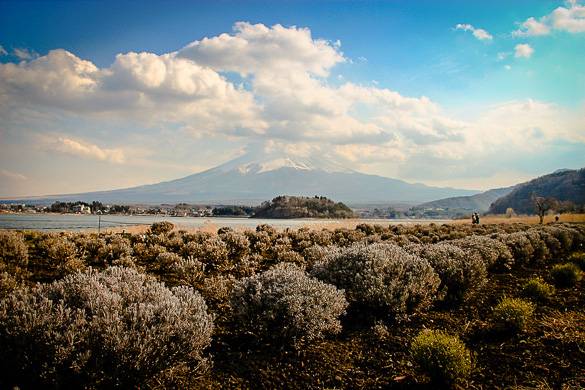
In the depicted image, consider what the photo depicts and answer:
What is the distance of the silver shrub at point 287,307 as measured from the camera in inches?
227

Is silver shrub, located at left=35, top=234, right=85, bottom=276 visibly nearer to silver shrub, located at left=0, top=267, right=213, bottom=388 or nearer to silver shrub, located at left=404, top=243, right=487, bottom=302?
silver shrub, located at left=0, top=267, right=213, bottom=388

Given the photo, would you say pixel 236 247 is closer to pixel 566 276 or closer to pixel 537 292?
pixel 537 292

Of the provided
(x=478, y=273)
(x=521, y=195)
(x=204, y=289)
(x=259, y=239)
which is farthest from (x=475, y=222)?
(x=521, y=195)

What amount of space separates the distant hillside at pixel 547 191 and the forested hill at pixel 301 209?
220 ft

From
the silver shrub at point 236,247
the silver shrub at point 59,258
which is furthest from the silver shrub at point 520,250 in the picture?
the silver shrub at point 59,258

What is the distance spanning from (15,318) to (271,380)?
3.10 metres

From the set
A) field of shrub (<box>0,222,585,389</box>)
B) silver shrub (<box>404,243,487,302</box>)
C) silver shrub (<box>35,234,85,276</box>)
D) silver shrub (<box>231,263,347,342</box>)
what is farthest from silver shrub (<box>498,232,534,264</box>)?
silver shrub (<box>35,234,85,276</box>)

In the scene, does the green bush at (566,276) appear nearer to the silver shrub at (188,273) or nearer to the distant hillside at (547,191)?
the silver shrub at (188,273)

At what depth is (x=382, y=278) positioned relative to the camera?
7.43 m

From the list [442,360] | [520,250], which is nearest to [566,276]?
[520,250]

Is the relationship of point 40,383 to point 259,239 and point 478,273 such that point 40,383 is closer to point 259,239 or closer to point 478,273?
point 478,273

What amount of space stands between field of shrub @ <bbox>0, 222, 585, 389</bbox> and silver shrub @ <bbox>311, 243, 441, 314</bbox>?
3 cm

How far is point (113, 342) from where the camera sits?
4.37 m

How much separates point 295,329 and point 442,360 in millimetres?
1979
